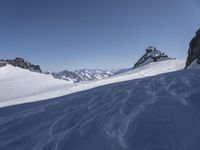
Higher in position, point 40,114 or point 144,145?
point 40,114

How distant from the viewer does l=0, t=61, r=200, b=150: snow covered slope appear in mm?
4294

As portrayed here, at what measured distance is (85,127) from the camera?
5.52 metres

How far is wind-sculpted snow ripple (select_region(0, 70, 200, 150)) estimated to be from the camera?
430 cm

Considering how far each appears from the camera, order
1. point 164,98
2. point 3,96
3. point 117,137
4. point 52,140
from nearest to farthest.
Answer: point 117,137 → point 52,140 → point 164,98 → point 3,96

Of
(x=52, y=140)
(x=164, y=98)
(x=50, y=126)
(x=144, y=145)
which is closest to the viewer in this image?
(x=144, y=145)

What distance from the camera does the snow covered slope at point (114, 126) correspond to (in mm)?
4294

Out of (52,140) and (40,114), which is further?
(40,114)

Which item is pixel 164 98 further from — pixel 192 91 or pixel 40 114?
pixel 40 114

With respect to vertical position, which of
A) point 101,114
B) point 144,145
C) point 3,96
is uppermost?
point 3,96

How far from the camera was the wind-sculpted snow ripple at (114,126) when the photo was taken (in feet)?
14.1

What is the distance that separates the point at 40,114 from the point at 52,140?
2.72 meters

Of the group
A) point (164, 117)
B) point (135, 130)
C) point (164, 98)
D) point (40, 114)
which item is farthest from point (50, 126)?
point (164, 98)

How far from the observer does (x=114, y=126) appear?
17.2 feet

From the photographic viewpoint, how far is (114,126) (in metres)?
5.25
